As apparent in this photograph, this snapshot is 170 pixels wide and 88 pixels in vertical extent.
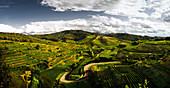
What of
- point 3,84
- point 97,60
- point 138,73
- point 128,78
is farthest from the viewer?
point 97,60

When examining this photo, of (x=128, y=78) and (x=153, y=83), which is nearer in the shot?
(x=153, y=83)

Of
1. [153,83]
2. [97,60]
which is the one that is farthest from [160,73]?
[97,60]

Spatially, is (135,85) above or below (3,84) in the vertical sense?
below

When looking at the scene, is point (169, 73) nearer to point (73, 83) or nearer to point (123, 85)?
point (123, 85)

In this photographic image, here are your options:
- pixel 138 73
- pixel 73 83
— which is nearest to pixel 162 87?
pixel 138 73

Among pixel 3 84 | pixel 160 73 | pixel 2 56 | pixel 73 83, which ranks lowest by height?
pixel 73 83

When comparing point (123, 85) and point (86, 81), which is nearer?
point (123, 85)

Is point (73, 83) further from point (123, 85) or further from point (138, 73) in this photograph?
point (138, 73)

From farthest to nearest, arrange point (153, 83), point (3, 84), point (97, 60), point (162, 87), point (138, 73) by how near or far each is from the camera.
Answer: point (97, 60) → point (138, 73) → point (153, 83) → point (162, 87) → point (3, 84)

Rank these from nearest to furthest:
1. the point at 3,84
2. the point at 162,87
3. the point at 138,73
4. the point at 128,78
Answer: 1. the point at 3,84
2. the point at 162,87
3. the point at 128,78
4. the point at 138,73
